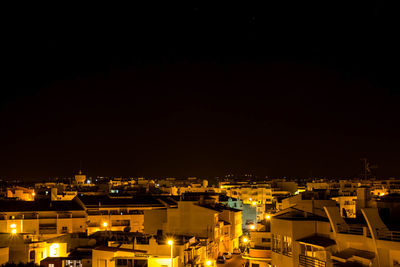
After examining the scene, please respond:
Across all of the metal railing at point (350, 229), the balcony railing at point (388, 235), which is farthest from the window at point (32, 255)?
the balcony railing at point (388, 235)

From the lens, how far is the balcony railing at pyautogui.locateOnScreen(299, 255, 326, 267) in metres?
16.9

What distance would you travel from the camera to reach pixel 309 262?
1777cm

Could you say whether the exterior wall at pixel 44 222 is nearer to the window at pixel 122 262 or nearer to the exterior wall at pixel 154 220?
the exterior wall at pixel 154 220

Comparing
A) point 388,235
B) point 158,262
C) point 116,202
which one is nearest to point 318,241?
point 388,235

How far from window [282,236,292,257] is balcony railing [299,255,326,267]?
83 cm

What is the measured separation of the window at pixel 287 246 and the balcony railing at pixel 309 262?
831 mm

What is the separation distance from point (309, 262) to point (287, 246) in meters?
1.77

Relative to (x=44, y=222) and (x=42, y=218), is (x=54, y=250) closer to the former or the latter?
(x=44, y=222)

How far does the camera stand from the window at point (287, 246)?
62.6 feet

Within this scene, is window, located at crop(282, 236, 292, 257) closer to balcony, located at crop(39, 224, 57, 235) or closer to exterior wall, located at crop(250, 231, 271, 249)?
exterior wall, located at crop(250, 231, 271, 249)

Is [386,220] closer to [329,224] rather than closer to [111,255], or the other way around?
[329,224]

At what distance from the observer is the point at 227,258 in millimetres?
39219

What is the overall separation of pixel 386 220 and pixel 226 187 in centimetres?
9015

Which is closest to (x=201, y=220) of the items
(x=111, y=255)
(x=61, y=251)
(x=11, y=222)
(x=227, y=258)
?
(x=227, y=258)
